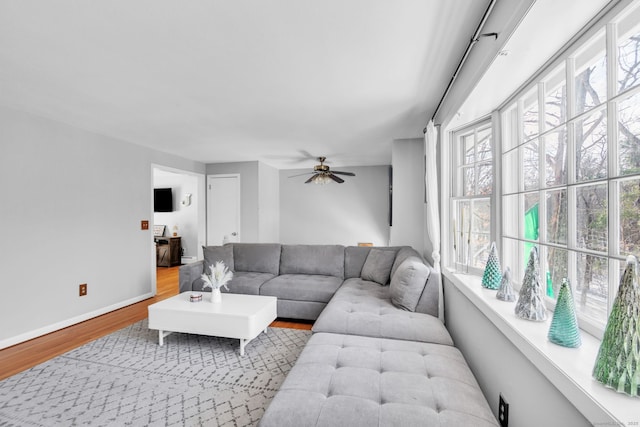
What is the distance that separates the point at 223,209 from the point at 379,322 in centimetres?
433

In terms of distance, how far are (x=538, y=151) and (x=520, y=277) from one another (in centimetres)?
79

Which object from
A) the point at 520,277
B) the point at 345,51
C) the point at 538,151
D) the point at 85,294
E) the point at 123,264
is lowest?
the point at 85,294

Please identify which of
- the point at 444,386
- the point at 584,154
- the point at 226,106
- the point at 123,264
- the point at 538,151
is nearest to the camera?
the point at 584,154

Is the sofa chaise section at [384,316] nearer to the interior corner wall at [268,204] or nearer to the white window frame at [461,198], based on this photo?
the white window frame at [461,198]

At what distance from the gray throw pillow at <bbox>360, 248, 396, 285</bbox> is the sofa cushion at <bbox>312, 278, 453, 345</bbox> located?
0.72 m

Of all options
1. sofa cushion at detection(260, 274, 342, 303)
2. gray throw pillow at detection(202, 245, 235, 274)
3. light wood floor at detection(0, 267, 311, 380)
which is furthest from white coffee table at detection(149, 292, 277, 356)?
gray throw pillow at detection(202, 245, 235, 274)

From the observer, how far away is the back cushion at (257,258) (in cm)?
394

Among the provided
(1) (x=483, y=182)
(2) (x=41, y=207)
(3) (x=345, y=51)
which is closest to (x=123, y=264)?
(2) (x=41, y=207)

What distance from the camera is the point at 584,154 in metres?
1.16

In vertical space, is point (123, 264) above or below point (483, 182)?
below

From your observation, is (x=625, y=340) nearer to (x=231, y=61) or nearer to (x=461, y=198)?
(x=461, y=198)

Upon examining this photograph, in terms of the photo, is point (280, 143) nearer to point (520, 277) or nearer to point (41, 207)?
point (41, 207)

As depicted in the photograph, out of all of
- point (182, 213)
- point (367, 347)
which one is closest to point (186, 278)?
point (367, 347)

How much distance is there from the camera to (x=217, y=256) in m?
3.93
